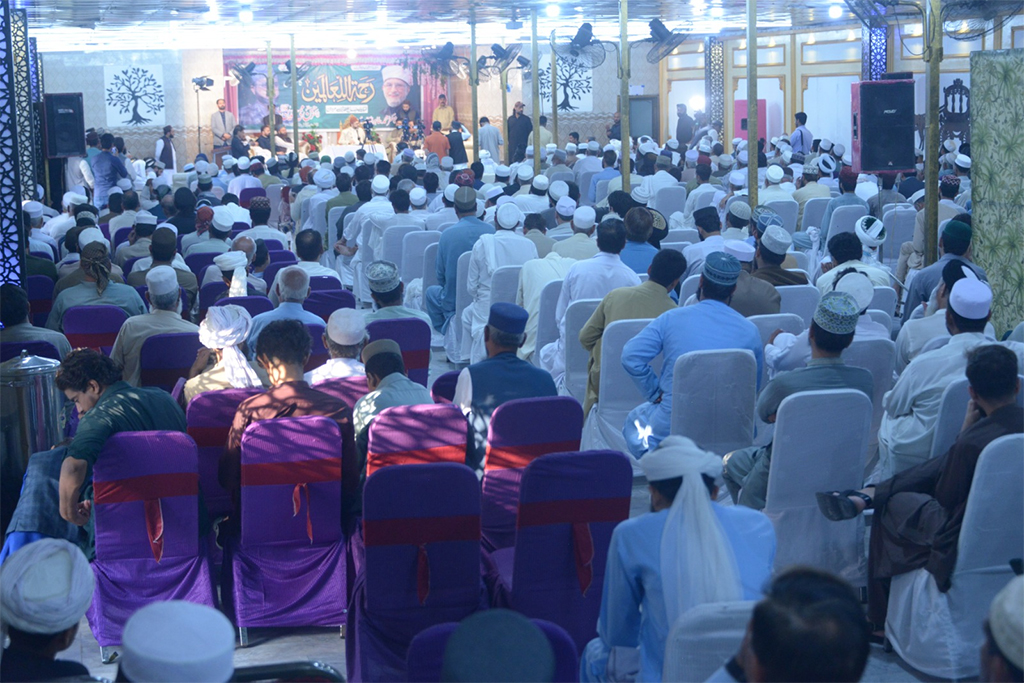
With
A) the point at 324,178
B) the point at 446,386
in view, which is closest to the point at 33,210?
the point at 324,178

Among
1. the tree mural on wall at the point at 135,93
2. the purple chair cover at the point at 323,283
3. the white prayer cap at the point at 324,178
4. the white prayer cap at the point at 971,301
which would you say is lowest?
the purple chair cover at the point at 323,283

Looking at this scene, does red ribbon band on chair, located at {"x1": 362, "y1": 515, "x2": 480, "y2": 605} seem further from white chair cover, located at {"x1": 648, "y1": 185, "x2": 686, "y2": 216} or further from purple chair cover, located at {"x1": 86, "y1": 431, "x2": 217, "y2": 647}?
white chair cover, located at {"x1": 648, "y1": 185, "x2": 686, "y2": 216}

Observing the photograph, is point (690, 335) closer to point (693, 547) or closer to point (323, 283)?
point (693, 547)

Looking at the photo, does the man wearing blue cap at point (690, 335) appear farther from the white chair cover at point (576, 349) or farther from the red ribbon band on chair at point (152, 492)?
Answer: the red ribbon band on chair at point (152, 492)

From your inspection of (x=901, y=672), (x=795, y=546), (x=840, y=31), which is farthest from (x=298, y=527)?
(x=840, y=31)

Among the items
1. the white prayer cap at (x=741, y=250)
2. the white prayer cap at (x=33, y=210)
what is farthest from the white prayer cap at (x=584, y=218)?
the white prayer cap at (x=33, y=210)

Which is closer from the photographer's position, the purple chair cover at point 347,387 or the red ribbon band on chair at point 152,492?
the red ribbon band on chair at point 152,492

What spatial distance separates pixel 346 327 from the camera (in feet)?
14.9

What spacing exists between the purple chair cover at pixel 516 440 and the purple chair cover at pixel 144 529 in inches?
36.0

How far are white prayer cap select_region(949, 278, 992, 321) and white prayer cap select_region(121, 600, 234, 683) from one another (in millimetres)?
3077

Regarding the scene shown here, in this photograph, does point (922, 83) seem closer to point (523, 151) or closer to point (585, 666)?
point (523, 151)

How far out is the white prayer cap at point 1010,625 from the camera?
5.71ft

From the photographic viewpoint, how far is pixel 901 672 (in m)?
3.67

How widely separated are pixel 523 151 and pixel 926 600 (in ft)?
53.2
